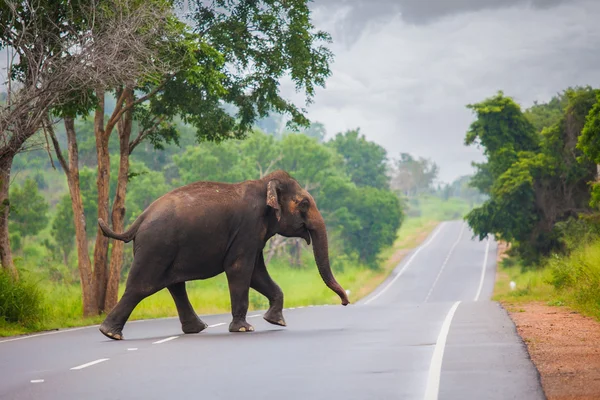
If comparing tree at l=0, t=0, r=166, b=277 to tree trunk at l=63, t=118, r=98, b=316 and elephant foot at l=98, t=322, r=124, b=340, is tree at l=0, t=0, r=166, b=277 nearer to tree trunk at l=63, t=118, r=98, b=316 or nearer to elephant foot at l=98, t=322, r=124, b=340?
tree trunk at l=63, t=118, r=98, b=316

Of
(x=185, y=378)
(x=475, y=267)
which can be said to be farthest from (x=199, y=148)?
(x=185, y=378)

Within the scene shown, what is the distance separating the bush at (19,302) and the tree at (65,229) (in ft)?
138

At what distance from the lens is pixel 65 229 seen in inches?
2431

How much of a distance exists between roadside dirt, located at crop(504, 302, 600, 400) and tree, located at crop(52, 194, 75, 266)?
44555 mm

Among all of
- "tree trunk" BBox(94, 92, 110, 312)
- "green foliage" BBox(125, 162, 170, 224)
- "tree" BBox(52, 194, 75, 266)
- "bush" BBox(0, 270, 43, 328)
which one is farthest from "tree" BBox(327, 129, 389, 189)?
"bush" BBox(0, 270, 43, 328)

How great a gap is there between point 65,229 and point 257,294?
21.2 m

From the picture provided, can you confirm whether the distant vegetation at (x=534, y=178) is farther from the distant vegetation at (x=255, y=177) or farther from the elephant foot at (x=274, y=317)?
the elephant foot at (x=274, y=317)

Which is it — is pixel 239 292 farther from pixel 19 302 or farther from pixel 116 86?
pixel 116 86

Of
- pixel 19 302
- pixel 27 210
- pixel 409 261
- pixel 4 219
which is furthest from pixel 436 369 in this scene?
pixel 409 261

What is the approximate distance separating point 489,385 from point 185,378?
3.04 meters

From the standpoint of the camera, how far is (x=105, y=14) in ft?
68.0

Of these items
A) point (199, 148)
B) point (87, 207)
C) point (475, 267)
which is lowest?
point (475, 267)

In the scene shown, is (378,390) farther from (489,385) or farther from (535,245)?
(535,245)

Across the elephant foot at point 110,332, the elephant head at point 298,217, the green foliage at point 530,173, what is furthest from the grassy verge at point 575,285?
the green foliage at point 530,173
